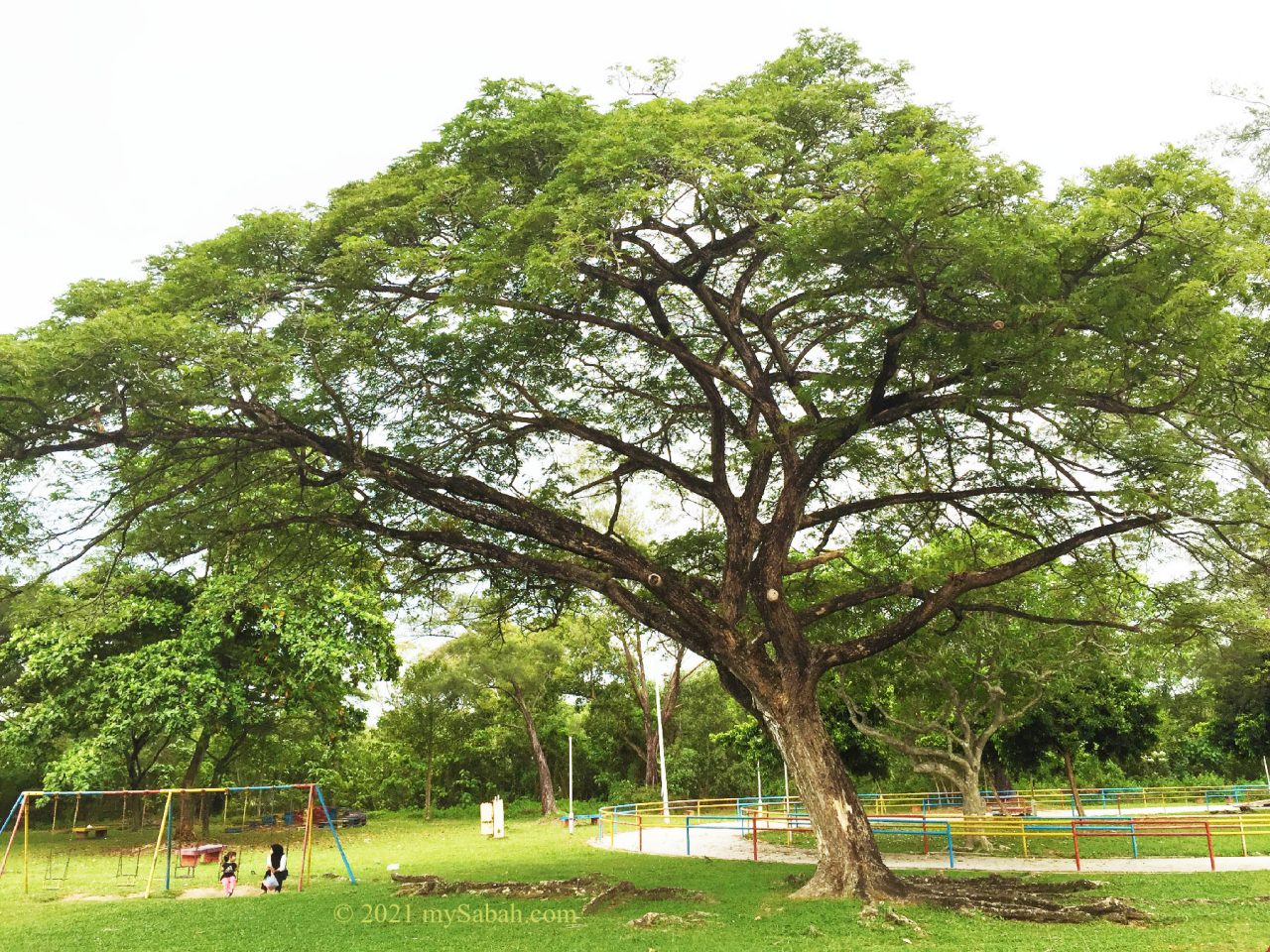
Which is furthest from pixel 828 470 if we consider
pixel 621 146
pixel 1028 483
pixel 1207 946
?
pixel 1207 946

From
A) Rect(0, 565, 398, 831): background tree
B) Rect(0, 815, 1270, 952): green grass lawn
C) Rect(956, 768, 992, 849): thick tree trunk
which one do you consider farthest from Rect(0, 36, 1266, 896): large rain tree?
Rect(0, 565, 398, 831): background tree

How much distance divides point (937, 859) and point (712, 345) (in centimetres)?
1062

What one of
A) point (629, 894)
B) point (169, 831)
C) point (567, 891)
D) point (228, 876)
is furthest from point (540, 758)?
point (629, 894)

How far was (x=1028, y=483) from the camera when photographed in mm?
13109

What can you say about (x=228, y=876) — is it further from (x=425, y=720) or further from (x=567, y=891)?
(x=425, y=720)

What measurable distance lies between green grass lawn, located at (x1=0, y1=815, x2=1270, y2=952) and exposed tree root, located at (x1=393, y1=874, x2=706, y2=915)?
290 mm

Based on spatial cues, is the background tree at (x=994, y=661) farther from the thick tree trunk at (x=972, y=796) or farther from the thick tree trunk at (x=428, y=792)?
the thick tree trunk at (x=428, y=792)

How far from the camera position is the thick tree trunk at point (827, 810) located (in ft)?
34.9

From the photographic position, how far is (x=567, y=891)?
40.2 feet

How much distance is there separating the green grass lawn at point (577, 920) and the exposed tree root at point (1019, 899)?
0.28 m

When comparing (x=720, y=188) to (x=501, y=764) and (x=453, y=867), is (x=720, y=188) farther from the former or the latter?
(x=501, y=764)

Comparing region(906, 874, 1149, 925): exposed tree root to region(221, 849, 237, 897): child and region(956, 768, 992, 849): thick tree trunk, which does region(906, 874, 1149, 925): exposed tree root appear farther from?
region(221, 849, 237, 897): child

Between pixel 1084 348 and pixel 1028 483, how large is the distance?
4.14m

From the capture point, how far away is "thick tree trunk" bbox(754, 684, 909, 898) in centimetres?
1063
